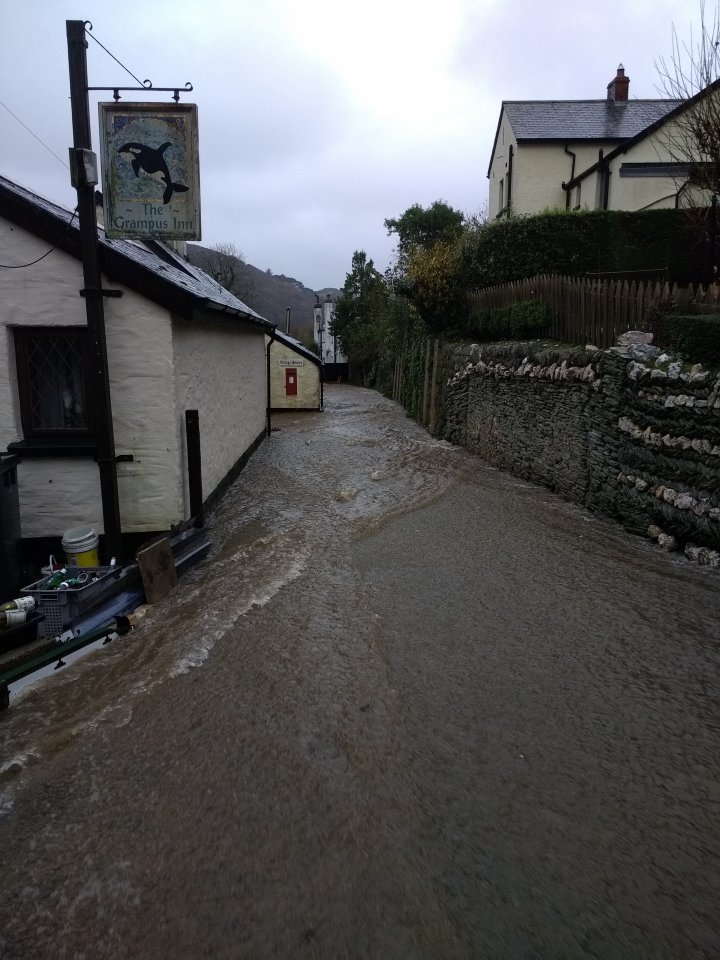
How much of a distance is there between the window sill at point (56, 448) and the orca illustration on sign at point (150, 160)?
2732 millimetres

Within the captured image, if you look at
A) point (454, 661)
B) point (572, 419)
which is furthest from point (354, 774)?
point (572, 419)

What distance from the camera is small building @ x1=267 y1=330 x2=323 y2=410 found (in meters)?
27.0

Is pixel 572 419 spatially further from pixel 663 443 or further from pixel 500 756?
pixel 500 756

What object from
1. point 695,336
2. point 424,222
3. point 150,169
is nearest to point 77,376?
point 150,169

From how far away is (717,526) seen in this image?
693 centimetres

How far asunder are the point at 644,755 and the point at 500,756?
0.81 m

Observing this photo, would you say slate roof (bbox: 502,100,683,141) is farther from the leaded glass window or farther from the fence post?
the leaded glass window

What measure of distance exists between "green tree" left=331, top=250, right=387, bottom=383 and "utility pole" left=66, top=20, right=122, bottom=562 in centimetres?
3306

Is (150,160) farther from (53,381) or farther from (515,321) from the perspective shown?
(515,321)

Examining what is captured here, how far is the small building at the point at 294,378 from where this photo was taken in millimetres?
27016

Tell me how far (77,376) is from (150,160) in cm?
239

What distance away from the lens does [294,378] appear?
1072 inches

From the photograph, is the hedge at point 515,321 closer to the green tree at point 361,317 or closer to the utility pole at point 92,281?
the utility pole at point 92,281

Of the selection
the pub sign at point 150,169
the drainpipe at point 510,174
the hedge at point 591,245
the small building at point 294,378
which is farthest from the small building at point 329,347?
the pub sign at point 150,169
